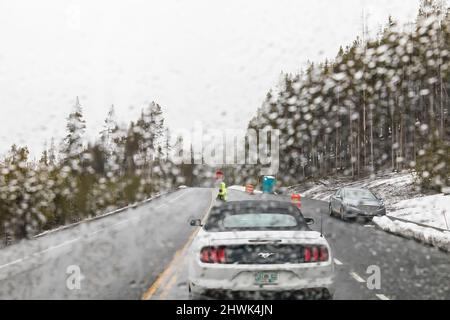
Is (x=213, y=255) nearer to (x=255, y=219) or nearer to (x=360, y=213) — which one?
(x=255, y=219)

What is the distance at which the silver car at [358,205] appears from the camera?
19953 mm

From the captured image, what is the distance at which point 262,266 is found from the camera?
564 cm

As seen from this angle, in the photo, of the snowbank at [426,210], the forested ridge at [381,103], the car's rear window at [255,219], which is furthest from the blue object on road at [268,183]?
the car's rear window at [255,219]

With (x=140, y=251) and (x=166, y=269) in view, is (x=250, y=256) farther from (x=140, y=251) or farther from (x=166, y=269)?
(x=140, y=251)

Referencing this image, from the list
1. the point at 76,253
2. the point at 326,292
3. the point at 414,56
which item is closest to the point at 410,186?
the point at 414,56

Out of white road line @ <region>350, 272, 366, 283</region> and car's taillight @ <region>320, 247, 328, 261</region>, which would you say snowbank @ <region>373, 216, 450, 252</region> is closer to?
white road line @ <region>350, 272, 366, 283</region>

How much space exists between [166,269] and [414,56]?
44292mm

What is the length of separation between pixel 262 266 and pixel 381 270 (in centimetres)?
453

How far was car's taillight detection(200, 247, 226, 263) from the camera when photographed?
5.80m

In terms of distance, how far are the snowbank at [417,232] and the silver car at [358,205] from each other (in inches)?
45.0

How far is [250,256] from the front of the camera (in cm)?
573

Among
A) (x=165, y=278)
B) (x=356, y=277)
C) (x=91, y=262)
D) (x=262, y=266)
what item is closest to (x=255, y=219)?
(x=262, y=266)

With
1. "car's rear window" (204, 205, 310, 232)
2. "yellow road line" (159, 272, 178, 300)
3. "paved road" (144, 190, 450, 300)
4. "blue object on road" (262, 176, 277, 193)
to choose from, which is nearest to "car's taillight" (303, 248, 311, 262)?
"car's rear window" (204, 205, 310, 232)

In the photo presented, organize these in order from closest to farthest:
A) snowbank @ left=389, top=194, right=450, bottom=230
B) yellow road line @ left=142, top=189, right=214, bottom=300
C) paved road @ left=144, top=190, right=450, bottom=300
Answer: yellow road line @ left=142, top=189, right=214, bottom=300 < paved road @ left=144, top=190, right=450, bottom=300 < snowbank @ left=389, top=194, right=450, bottom=230
